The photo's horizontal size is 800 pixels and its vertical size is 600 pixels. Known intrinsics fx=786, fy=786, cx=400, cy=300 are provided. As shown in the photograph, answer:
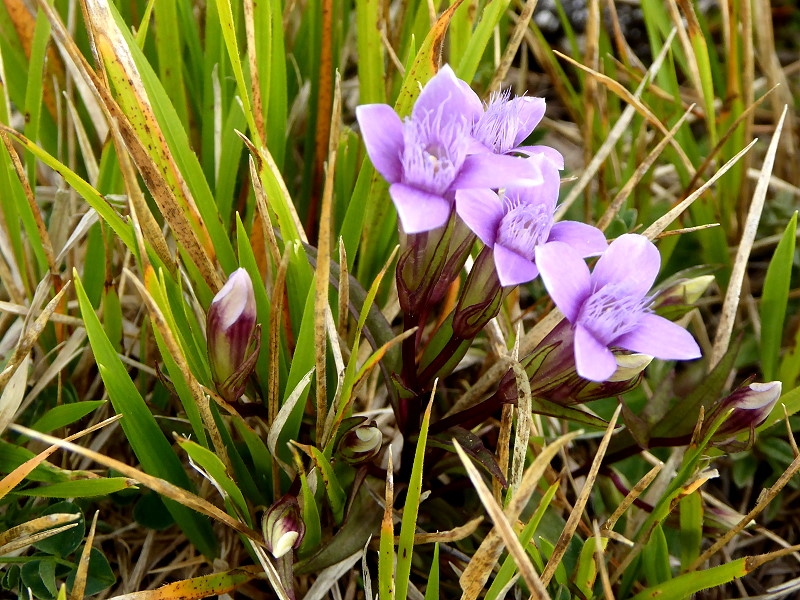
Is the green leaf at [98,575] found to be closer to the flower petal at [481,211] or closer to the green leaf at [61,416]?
the green leaf at [61,416]

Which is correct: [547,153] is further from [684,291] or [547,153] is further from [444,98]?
[684,291]

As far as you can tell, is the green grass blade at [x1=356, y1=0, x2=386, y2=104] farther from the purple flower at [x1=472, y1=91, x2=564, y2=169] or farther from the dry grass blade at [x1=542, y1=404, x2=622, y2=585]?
the dry grass blade at [x1=542, y1=404, x2=622, y2=585]

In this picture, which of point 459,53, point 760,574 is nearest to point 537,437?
point 760,574

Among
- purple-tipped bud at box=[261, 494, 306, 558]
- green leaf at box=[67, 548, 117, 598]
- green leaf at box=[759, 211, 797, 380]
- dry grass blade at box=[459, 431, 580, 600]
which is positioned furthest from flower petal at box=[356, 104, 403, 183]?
green leaf at box=[759, 211, 797, 380]

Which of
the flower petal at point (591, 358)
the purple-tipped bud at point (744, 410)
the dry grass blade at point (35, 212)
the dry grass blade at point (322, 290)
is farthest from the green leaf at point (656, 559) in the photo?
the dry grass blade at point (35, 212)

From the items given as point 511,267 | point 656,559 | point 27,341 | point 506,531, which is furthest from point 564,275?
point 27,341

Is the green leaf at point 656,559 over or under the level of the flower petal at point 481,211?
under

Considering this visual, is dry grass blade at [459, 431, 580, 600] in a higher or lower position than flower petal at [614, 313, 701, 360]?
lower
